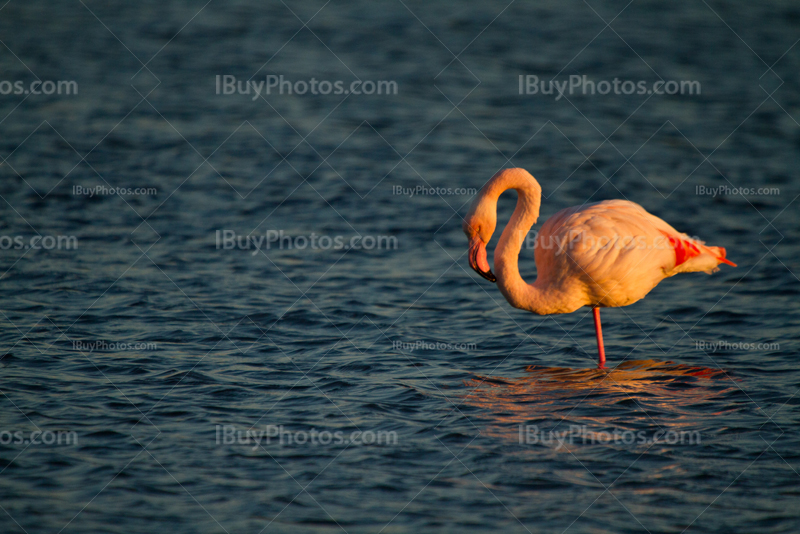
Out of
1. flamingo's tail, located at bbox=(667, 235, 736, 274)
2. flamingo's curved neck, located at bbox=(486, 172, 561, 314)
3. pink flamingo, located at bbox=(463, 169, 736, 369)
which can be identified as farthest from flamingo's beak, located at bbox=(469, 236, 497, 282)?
flamingo's tail, located at bbox=(667, 235, 736, 274)

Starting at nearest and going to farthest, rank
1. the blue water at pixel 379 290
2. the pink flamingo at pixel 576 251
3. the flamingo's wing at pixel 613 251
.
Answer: the blue water at pixel 379 290, the pink flamingo at pixel 576 251, the flamingo's wing at pixel 613 251

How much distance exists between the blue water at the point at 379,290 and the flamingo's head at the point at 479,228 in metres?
1.17

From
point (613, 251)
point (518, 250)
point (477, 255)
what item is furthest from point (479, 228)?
point (613, 251)

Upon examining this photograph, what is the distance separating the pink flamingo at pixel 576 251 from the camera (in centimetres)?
798

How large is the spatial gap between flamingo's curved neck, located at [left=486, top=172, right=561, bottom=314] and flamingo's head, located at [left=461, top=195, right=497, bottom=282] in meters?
0.19

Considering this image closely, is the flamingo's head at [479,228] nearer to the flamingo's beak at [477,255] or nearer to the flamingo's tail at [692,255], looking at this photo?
the flamingo's beak at [477,255]

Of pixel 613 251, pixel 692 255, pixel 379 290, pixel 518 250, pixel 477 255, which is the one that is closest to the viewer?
pixel 477 255

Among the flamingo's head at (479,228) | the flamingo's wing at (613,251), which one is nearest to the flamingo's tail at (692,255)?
the flamingo's wing at (613,251)

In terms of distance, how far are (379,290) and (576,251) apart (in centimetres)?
320

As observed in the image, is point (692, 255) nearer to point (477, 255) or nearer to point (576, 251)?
point (576, 251)

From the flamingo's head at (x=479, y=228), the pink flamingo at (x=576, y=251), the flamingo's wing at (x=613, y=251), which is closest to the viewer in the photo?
the flamingo's head at (x=479, y=228)

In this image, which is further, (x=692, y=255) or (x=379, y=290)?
(x=379, y=290)

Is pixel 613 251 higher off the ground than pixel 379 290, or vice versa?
pixel 613 251

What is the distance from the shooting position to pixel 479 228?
781 centimetres
